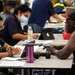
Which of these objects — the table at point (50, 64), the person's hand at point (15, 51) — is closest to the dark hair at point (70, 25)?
the table at point (50, 64)

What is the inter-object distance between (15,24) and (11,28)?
0.31ft

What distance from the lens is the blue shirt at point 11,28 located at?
477 centimetres

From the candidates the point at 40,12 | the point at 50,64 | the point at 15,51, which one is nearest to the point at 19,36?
the point at 15,51

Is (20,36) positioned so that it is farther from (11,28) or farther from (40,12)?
(40,12)

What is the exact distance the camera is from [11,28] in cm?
477

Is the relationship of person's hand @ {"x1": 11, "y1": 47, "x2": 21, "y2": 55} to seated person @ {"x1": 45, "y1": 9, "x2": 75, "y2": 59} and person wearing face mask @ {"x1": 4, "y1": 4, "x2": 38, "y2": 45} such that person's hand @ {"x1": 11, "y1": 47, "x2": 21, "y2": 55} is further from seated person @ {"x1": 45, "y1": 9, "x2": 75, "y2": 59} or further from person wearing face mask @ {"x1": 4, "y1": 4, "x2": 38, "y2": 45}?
person wearing face mask @ {"x1": 4, "y1": 4, "x2": 38, "y2": 45}

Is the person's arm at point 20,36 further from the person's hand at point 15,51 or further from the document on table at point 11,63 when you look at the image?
the document on table at point 11,63

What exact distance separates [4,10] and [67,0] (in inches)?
75.6

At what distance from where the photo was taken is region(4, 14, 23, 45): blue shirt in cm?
477

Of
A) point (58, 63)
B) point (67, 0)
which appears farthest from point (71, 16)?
point (67, 0)

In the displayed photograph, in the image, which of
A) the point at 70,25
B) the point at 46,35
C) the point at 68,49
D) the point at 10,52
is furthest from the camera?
the point at 46,35

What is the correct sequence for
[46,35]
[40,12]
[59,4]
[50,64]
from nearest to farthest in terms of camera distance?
[50,64]
[46,35]
[40,12]
[59,4]

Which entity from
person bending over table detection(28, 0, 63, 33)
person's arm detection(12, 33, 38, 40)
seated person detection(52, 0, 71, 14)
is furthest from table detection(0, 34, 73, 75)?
seated person detection(52, 0, 71, 14)

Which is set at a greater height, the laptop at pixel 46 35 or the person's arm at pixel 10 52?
the laptop at pixel 46 35
